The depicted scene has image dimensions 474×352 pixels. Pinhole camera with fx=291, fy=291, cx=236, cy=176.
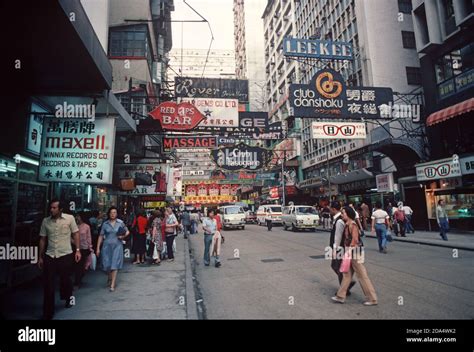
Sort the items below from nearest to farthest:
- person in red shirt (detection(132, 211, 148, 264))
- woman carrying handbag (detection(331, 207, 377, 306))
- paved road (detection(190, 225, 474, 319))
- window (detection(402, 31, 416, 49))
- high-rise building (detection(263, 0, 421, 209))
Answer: paved road (detection(190, 225, 474, 319)) < woman carrying handbag (detection(331, 207, 377, 306)) < person in red shirt (detection(132, 211, 148, 264)) < high-rise building (detection(263, 0, 421, 209)) < window (detection(402, 31, 416, 49))

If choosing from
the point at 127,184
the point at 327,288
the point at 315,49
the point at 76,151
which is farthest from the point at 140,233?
the point at 315,49

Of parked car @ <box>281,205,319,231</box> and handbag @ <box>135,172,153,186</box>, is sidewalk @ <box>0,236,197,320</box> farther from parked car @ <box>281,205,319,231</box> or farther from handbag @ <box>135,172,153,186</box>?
parked car @ <box>281,205,319,231</box>

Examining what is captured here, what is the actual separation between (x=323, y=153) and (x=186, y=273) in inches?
1105

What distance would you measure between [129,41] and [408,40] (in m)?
23.8

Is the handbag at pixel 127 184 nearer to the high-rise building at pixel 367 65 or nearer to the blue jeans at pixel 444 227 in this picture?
the high-rise building at pixel 367 65

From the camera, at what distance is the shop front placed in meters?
15.9

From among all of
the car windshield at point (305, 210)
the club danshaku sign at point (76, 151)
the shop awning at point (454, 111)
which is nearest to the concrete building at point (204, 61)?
the car windshield at point (305, 210)

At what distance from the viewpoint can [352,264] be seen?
5383mm

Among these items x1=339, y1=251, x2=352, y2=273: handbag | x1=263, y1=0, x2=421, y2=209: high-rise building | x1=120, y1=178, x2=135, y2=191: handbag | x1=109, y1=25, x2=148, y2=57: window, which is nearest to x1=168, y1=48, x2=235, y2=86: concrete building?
x1=263, y1=0, x2=421, y2=209: high-rise building

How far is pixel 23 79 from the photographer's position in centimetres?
630

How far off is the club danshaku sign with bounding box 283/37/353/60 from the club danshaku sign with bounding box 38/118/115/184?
1627 cm

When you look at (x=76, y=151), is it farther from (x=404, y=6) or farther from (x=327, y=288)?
(x=404, y=6)

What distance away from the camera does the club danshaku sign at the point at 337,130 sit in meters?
17.3

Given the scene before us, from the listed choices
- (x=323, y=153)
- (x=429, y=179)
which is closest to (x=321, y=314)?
(x=429, y=179)
